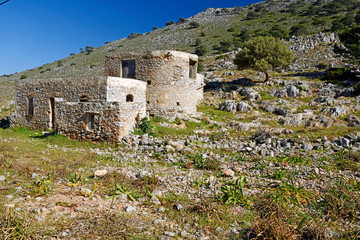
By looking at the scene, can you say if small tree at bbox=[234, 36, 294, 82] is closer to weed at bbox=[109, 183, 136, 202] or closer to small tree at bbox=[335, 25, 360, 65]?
small tree at bbox=[335, 25, 360, 65]

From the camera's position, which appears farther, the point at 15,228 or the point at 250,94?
the point at 250,94

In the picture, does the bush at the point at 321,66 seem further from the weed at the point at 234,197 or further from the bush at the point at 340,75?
the weed at the point at 234,197

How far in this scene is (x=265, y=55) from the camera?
3055 centimetres

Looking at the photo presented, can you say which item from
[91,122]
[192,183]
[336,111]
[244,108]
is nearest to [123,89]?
[91,122]

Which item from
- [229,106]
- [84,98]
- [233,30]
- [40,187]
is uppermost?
[233,30]

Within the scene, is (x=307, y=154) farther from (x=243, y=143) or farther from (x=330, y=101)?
(x=330, y=101)

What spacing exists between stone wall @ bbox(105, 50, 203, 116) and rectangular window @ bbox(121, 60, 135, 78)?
27 centimetres

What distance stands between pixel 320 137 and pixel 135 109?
11.3m

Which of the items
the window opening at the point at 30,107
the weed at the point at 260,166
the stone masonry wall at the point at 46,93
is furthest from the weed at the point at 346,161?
the window opening at the point at 30,107

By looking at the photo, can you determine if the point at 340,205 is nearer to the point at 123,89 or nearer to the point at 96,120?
the point at 96,120

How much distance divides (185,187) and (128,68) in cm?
1474

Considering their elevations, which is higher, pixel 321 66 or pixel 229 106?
pixel 321 66

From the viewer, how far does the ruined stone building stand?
468 inches

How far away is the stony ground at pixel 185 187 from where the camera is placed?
166 inches
